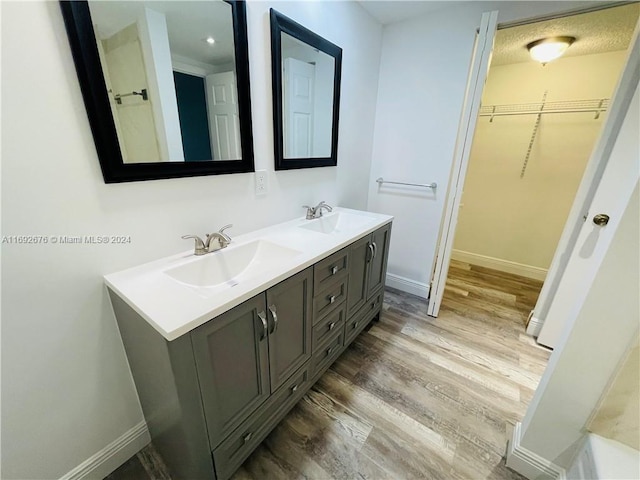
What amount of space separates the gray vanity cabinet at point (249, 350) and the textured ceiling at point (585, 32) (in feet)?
7.63

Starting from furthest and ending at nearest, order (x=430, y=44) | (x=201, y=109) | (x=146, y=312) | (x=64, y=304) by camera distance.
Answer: (x=430, y=44)
(x=201, y=109)
(x=64, y=304)
(x=146, y=312)

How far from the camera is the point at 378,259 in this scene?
1806 millimetres

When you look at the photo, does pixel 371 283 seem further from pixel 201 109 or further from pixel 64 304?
pixel 64 304

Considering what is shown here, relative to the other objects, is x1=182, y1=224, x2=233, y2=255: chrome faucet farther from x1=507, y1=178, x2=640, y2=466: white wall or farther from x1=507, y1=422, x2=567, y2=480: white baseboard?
x1=507, y1=422, x2=567, y2=480: white baseboard

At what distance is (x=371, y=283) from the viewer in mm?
1805

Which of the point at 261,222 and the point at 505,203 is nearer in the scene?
the point at 261,222

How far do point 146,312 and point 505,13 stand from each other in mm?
2503

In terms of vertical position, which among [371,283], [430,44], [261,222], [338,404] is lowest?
[338,404]

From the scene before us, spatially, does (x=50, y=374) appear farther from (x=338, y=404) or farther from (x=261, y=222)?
(x=338, y=404)

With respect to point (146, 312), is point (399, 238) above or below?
below

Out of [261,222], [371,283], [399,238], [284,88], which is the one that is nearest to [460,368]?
[371,283]

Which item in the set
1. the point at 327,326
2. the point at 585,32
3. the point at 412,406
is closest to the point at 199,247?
the point at 327,326

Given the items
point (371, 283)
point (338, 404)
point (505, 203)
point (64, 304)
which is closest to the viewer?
point (64, 304)

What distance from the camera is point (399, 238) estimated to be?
2.45m
